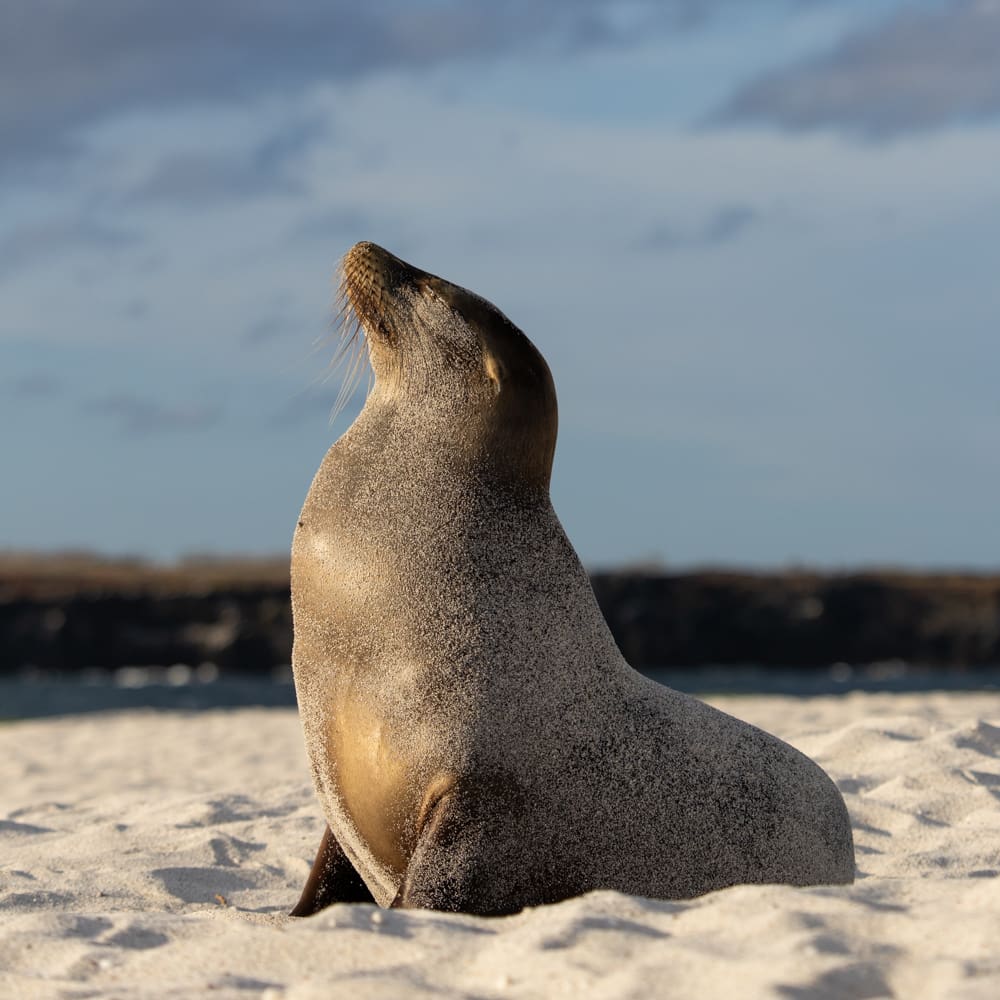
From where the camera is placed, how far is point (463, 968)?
9.75 ft

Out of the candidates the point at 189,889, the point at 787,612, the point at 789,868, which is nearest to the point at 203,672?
the point at 787,612

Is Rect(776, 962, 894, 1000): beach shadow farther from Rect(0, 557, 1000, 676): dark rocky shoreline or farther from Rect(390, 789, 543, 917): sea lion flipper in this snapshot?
Rect(0, 557, 1000, 676): dark rocky shoreline

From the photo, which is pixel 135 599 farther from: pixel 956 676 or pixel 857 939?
pixel 857 939

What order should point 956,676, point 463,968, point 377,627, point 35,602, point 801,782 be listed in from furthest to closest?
point 35,602
point 956,676
point 801,782
point 377,627
point 463,968

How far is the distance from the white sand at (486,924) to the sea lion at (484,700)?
14.3 inches

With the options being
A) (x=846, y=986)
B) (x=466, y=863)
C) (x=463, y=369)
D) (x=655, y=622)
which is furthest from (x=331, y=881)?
(x=655, y=622)

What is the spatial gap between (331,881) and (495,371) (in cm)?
160

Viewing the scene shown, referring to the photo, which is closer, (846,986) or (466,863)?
(846,986)

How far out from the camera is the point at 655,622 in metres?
22.6

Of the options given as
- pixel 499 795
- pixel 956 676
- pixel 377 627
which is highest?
pixel 377 627

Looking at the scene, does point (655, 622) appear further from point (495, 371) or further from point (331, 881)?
point (495, 371)

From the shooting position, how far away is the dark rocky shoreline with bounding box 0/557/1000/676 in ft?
73.7

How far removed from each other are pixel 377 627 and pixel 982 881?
5.50ft

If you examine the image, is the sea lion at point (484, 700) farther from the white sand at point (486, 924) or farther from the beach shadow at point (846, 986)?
the beach shadow at point (846, 986)
